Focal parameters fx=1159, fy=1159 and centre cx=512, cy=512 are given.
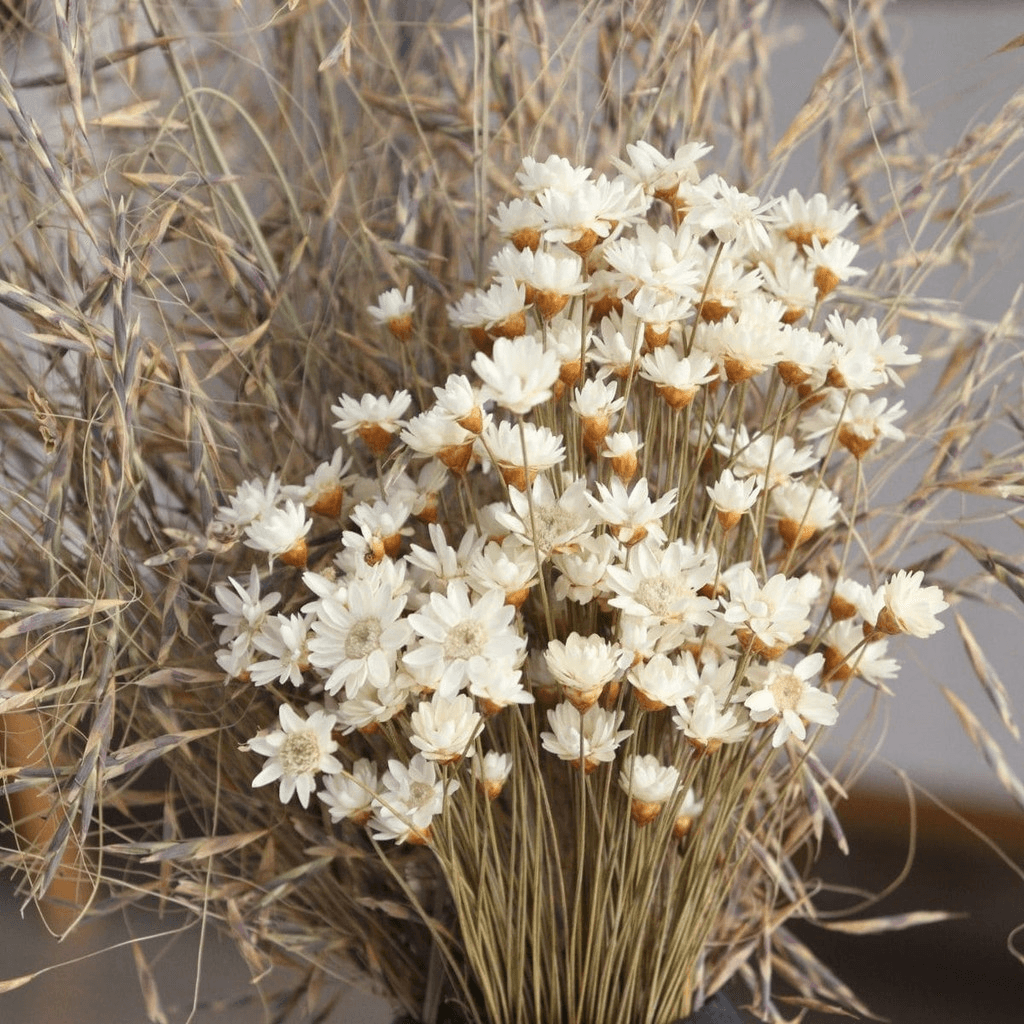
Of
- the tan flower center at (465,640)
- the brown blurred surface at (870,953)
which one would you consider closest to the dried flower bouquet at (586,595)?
the tan flower center at (465,640)

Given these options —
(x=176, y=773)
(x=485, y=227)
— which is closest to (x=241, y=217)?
(x=485, y=227)

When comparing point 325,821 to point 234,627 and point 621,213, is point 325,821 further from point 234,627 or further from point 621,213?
point 621,213

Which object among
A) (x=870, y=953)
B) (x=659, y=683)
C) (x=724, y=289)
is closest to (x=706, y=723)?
(x=659, y=683)

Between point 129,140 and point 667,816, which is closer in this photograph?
point 667,816

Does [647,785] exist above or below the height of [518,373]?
below

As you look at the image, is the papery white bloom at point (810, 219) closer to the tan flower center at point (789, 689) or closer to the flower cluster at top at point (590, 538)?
the flower cluster at top at point (590, 538)

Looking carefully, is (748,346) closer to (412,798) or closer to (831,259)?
(831,259)
